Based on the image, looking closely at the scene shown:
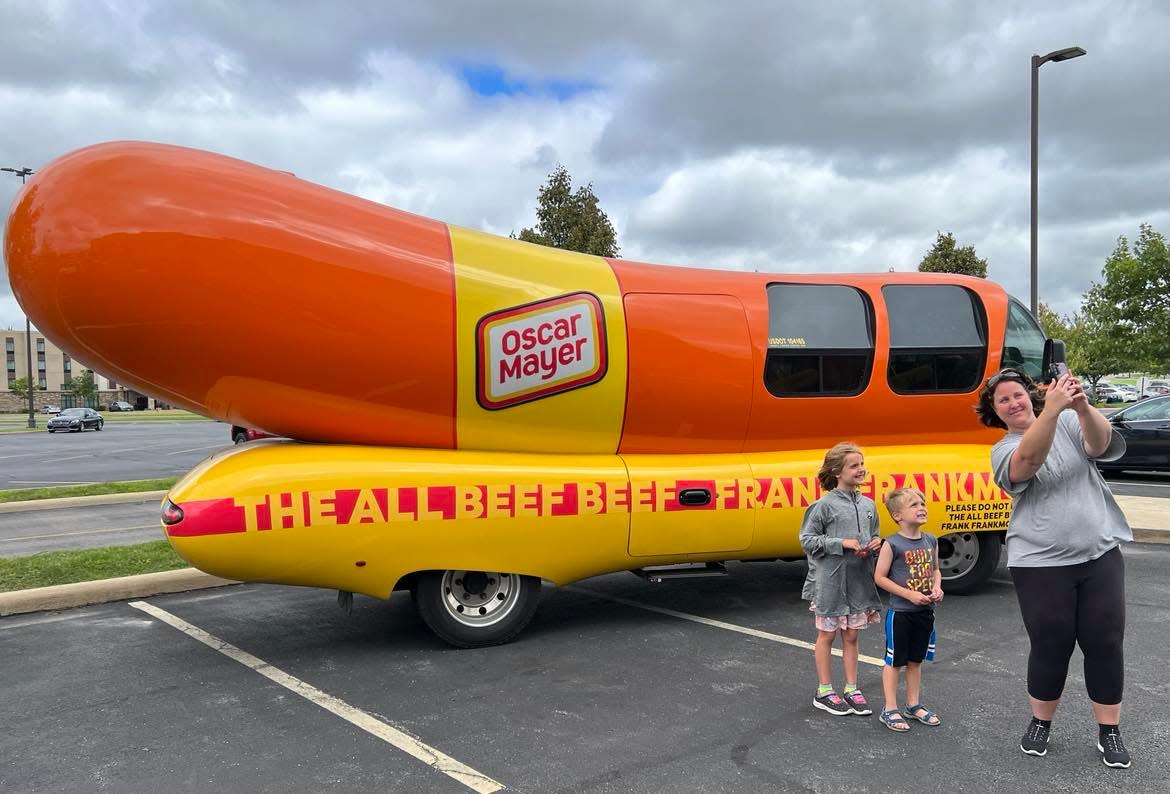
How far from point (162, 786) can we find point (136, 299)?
251 cm

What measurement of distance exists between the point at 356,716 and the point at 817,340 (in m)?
4.10

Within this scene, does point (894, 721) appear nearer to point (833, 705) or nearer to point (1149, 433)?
point (833, 705)

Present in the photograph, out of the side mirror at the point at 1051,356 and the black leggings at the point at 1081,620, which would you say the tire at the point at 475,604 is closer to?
the black leggings at the point at 1081,620

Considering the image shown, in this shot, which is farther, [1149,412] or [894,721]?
[1149,412]

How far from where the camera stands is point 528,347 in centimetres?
533

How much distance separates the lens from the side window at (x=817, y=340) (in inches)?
238

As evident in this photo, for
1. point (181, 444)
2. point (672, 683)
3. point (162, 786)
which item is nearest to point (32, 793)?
point (162, 786)

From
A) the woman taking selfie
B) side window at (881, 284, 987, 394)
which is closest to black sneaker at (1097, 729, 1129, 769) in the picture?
the woman taking selfie

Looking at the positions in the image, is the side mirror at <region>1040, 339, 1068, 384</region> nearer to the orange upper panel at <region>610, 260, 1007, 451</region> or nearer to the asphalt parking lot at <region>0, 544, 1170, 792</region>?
the orange upper panel at <region>610, 260, 1007, 451</region>

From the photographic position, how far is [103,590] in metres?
6.58

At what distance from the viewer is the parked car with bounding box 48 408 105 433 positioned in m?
37.1

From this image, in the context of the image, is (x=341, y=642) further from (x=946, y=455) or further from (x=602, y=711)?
(x=946, y=455)

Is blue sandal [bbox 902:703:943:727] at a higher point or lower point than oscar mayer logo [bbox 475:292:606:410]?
lower

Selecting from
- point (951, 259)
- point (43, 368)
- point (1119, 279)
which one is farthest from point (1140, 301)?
point (43, 368)
